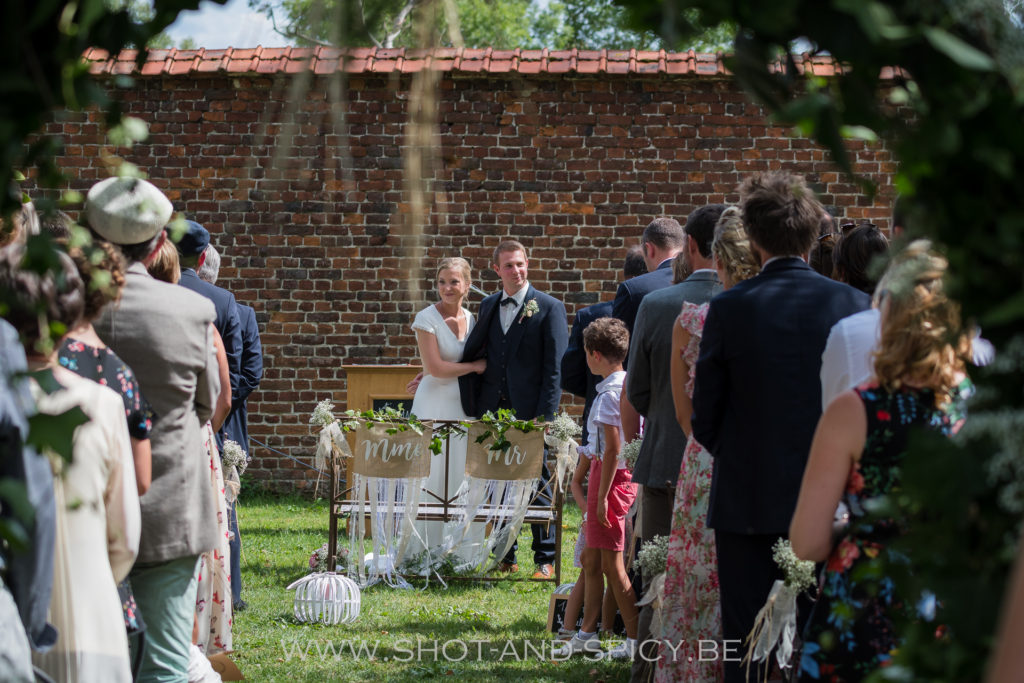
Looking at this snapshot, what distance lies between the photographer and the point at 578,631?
4902 millimetres

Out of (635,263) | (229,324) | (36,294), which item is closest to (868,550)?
(36,294)

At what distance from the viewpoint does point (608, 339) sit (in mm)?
4906

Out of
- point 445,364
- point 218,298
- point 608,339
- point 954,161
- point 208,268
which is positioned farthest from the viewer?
point 445,364

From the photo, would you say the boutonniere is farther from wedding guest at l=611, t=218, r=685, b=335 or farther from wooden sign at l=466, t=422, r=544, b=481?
wedding guest at l=611, t=218, r=685, b=335

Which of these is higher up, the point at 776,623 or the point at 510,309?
the point at 510,309

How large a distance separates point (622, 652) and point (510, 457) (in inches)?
67.8

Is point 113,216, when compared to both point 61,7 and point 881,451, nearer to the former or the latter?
point 61,7

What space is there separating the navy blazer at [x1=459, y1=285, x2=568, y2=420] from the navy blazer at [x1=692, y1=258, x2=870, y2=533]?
351 centimetres

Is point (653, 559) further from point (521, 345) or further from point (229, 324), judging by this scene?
point (521, 345)

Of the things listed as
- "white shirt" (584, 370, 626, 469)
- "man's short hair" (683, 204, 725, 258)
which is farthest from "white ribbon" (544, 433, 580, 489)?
"man's short hair" (683, 204, 725, 258)

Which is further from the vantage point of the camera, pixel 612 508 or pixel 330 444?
pixel 330 444

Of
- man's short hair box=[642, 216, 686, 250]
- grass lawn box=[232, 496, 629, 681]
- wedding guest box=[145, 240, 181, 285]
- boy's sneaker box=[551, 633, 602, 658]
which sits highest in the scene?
man's short hair box=[642, 216, 686, 250]

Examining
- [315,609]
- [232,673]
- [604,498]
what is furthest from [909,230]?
[315,609]

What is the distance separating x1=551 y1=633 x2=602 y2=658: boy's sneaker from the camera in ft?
15.4
